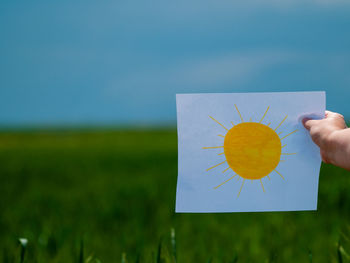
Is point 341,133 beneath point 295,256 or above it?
above

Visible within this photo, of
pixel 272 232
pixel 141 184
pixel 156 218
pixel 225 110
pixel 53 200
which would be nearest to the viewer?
pixel 225 110

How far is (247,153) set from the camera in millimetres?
1211

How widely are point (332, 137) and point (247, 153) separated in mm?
249

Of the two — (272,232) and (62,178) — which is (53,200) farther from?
(272,232)

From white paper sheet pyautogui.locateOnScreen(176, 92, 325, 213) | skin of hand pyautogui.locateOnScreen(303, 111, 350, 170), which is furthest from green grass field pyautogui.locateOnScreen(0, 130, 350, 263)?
skin of hand pyautogui.locateOnScreen(303, 111, 350, 170)

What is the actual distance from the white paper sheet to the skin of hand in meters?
0.04

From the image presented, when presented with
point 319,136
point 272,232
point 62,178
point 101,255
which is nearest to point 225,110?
point 319,136

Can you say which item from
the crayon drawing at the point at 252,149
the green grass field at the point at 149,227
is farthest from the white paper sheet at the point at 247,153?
the green grass field at the point at 149,227

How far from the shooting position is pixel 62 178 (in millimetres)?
5801

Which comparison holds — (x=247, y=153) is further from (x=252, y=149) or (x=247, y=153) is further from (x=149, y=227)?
(x=149, y=227)

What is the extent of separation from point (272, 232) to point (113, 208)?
52.8 inches

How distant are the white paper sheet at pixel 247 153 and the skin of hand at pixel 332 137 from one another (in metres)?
0.04

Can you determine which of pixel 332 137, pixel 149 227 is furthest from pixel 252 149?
pixel 149 227

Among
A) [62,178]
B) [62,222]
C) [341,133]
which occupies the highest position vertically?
[62,178]
